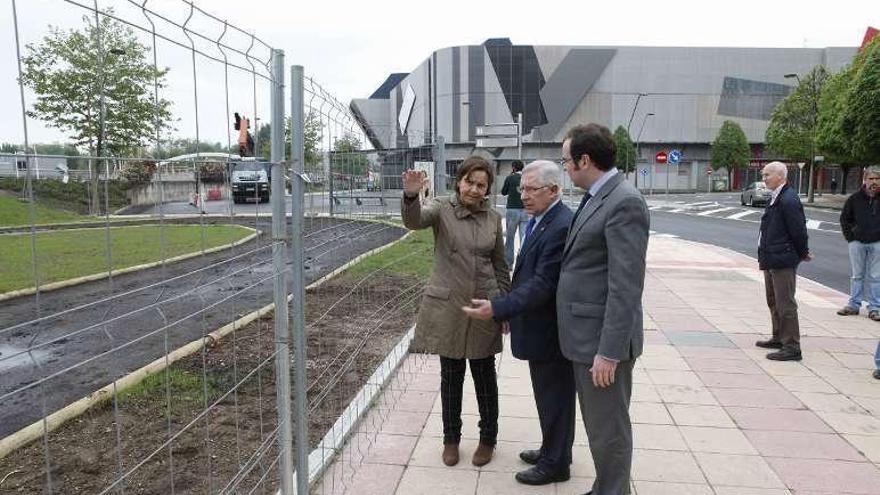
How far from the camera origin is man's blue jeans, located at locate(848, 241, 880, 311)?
7.35 meters

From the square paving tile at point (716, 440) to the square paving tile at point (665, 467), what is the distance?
173 mm

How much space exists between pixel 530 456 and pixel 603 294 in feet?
4.33

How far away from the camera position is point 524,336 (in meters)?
3.28

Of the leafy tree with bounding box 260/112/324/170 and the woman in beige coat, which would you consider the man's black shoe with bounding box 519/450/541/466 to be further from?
the leafy tree with bounding box 260/112/324/170

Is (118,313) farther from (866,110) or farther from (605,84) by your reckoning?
(605,84)

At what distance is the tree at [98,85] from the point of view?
4.82 feet

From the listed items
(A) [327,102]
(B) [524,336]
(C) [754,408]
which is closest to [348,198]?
(A) [327,102]

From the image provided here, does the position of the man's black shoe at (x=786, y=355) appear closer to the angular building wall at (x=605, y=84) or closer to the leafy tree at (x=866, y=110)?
the leafy tree at (x=866, y=110)

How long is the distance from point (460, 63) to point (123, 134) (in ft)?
204

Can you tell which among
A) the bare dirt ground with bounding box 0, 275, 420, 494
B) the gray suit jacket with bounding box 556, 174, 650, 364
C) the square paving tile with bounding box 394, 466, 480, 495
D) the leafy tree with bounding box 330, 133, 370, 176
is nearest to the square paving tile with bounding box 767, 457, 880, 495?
the gray suit jacket with bounding box 556, 174, 650, 364

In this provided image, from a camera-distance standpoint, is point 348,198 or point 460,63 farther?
point 460,63

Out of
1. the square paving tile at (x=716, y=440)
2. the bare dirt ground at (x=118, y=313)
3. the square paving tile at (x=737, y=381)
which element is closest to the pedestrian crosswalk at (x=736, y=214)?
the square paving tile at (x=737, y=381)

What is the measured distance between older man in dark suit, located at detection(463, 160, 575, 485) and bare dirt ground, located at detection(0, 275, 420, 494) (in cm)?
120

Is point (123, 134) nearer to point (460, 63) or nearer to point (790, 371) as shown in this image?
point (790, 371)
